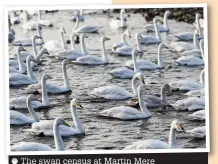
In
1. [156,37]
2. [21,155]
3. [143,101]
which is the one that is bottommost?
[21,155]

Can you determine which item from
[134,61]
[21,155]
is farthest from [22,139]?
[134,61]

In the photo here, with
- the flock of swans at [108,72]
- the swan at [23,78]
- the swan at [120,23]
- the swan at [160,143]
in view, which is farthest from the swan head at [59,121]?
the swan at [120,23]

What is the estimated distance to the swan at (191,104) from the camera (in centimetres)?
368

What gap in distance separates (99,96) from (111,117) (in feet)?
0.39

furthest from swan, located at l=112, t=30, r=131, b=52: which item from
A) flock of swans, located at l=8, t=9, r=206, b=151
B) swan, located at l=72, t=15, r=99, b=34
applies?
swan, located at l=72, t=15, r=99, b=34

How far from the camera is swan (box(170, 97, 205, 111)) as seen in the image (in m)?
3.68

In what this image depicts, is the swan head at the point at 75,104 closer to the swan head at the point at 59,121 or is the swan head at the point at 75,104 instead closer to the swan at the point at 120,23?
the swan head at the point at 59,121

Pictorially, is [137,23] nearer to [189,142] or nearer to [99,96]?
[99,96]

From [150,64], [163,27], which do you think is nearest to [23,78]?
[150,64]

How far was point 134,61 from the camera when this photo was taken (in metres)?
3.70

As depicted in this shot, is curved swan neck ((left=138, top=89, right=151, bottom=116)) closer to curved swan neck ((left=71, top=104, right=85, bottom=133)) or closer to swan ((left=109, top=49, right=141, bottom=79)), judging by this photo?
swan ((left=109, top=49, right=141, bottom=79))

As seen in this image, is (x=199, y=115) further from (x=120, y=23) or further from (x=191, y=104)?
(x=120, y=23)

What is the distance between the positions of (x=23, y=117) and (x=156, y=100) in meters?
0.66

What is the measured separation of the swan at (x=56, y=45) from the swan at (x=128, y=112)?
38 centimetres
